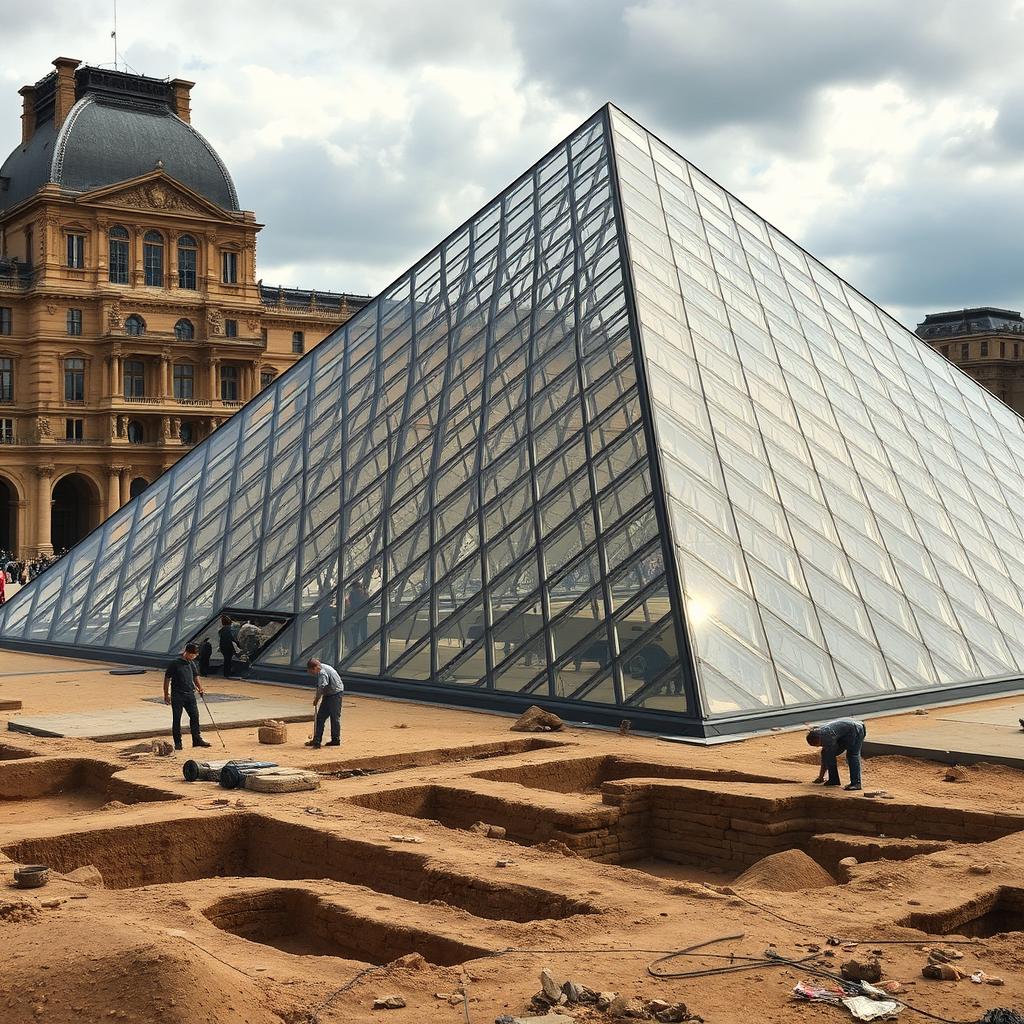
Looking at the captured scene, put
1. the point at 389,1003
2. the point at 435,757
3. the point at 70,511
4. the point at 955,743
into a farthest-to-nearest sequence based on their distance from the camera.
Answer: the point at 70,511
the point at 955,743
the point at 435,757
the point at 389,1003

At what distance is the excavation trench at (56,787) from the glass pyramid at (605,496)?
20.8 ft

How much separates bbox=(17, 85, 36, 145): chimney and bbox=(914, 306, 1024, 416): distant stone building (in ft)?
232

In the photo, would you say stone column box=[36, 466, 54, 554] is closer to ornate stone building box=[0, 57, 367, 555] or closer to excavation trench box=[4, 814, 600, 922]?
ornate stone building box=[0, 57, 367, 555]

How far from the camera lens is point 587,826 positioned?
1304cm

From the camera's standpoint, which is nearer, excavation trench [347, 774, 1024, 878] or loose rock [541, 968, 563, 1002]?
loose rock [541, 968, 563, 1002]

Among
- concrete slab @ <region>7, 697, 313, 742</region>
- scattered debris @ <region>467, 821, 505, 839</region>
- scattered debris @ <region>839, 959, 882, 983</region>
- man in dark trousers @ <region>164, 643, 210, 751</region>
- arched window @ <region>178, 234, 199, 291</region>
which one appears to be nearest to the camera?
scattered debris @ <region>839, 959, 882, 983</region>

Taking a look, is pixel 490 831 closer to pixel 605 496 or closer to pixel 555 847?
pixel 555 847

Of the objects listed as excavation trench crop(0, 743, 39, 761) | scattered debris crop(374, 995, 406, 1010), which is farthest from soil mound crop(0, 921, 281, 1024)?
excavation trench crop(0, 743, 39, 761)

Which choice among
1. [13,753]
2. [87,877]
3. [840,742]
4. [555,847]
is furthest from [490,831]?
[13,753]

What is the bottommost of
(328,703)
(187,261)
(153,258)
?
(328,703)

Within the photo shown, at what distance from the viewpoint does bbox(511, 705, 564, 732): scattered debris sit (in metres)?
18.2

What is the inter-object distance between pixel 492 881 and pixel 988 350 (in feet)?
356

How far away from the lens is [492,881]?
10.2 meters

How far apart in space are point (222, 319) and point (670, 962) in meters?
74.7
